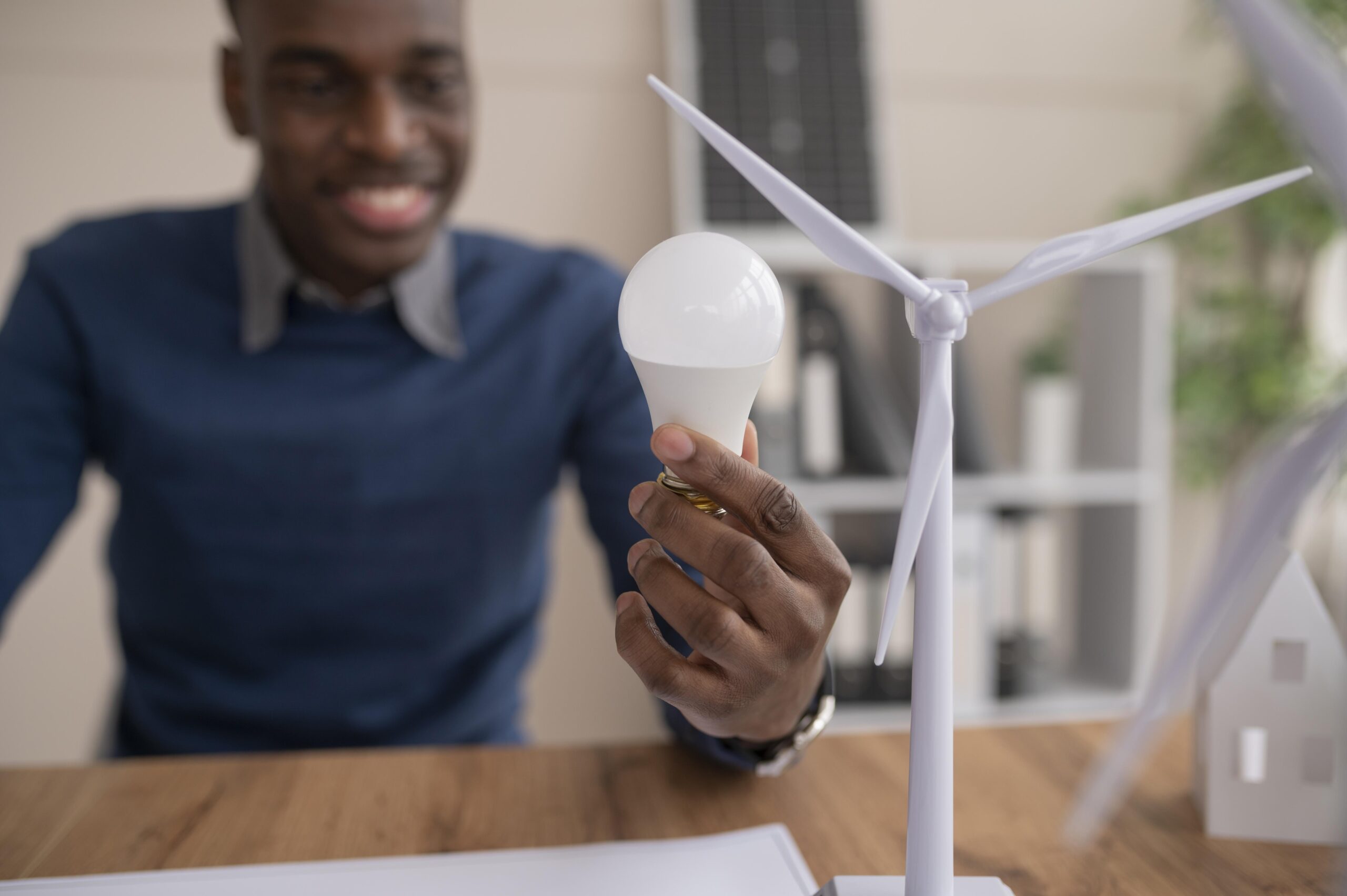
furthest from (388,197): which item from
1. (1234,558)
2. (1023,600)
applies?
(1023,600)

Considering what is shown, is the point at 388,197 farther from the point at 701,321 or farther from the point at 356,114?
the point at 701,321

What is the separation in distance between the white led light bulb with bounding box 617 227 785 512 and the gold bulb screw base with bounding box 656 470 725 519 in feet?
0.09

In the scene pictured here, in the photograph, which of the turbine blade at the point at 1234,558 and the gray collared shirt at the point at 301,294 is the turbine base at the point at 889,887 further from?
the gray collared shirt at the point at 301,294

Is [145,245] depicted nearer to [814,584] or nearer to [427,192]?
[427,192]

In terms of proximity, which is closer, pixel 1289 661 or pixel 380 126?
pixel 1289 661

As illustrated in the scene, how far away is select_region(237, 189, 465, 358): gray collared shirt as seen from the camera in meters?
1.16

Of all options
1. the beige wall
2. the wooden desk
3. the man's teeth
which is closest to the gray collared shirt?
the man's teeth

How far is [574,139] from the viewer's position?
2.21 metres

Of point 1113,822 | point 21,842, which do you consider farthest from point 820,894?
point 21,842

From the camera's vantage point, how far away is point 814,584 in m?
0.47

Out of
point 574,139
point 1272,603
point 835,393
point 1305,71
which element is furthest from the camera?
point 574,139

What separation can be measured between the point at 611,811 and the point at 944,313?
45cm

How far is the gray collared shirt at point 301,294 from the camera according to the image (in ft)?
3.82

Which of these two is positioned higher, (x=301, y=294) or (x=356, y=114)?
(x=356, y=114)
